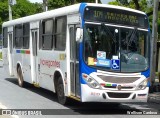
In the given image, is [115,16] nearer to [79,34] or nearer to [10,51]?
[79,34]

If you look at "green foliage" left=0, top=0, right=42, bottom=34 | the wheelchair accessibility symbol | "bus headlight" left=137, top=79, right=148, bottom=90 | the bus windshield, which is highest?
"green foliage" left=0, top=0, right=42, bottom=34

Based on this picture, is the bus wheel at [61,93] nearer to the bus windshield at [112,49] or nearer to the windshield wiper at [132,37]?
the bus windshield at [112,49]

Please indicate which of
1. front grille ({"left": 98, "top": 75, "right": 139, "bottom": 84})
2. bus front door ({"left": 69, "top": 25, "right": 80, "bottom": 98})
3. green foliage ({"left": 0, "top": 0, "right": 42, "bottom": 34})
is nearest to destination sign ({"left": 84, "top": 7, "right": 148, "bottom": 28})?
bus front door ({"left": 69, "top": 25, "right": 80, "bottom": 98})

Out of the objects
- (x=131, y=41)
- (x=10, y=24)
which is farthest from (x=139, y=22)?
(x=10, y=24)

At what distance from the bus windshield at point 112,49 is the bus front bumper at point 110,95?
1.92 feet

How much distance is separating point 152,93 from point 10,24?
7.33 metres

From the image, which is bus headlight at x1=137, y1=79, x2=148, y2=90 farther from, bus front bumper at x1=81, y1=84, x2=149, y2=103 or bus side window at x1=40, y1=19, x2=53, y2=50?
bus side window at x1=40, y1=19, x2=53, y2=50

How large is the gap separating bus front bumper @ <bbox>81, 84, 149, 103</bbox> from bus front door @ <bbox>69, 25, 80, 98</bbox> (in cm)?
44

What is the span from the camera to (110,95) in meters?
10.4

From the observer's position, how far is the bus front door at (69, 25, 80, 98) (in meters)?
10.7

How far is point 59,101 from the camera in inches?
487

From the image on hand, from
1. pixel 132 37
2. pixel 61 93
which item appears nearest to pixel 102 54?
pixel 132 37

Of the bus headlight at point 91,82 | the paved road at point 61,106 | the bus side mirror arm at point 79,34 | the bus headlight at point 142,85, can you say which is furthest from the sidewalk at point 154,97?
the bus side mirror arm at point 79,34

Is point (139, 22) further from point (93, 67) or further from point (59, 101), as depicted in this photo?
point (59, 101)
